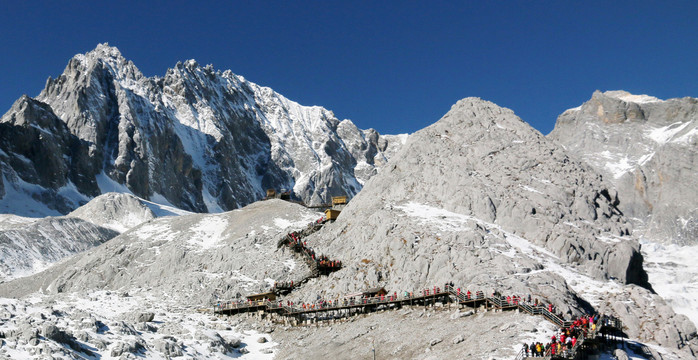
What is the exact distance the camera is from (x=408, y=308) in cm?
6328

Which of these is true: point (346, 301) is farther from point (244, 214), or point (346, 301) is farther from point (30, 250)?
point (30, 250)

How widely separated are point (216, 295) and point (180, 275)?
31.3ft

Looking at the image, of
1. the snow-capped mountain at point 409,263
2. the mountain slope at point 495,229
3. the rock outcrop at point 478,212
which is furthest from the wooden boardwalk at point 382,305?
the rock outcrop at point 478,212

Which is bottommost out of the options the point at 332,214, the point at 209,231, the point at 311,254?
the point at 311,254

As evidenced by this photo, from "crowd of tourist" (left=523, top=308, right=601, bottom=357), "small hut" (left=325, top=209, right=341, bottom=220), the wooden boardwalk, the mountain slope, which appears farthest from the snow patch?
"crowd of tourist" (left=523, top=308, right=601, bottom=357)

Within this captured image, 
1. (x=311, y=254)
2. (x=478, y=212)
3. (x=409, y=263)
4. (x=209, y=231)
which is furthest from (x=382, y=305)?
(x=209, y=231)

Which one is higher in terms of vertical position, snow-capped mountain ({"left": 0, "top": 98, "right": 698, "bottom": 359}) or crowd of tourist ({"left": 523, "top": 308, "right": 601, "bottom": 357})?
snow-capped mountain ({"left": 0, "top": 98, "right": 698, "bottom": 359})

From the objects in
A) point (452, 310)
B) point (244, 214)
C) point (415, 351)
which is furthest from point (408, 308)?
point (244, 214)

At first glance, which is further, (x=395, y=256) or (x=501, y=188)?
(x=501, y=188)

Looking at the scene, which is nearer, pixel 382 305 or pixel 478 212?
pixel 382 305

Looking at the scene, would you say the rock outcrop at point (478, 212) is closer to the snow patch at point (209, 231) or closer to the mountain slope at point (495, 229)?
the mountain slope at point (495, 229)

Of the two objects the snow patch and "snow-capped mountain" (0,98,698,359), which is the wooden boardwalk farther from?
the snow patch

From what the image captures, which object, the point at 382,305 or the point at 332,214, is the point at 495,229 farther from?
the point at 332,214

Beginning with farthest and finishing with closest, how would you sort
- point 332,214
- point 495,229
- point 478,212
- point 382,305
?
point 332,214 < point 478,212 < point 495,229 < point 382,305
